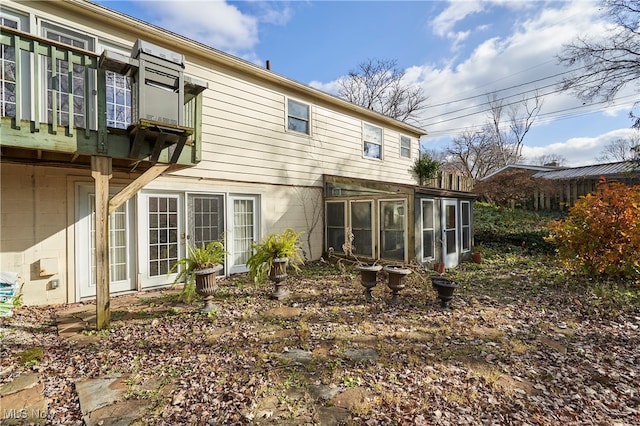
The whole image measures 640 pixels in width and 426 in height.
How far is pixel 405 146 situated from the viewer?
11.8 m

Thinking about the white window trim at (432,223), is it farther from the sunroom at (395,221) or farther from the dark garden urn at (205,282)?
→ the dark garden urn at (205,282)

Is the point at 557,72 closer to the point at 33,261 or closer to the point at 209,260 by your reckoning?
the point at 209,260

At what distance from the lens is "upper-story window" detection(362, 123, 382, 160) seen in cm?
1025

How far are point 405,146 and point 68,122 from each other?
417 inches

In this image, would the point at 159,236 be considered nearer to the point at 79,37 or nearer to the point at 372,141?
the point at 79,37

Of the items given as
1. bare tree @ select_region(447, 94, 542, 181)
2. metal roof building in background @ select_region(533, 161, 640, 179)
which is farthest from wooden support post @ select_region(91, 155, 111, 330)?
bare tree @ select_region(447, 94, 542, 181)

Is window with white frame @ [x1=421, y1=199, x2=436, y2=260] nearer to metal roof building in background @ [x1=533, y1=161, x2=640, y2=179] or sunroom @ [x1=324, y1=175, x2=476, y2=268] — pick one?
sunroom @ [x1=324, y1=175, x2=476, y2=268]

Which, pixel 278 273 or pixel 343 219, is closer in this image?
pixel 278 273

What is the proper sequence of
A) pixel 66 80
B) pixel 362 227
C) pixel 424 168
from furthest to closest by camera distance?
pixel 424 168 → pixel 362 227 → pixel 66 80

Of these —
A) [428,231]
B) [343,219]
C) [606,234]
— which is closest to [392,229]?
[428,231]

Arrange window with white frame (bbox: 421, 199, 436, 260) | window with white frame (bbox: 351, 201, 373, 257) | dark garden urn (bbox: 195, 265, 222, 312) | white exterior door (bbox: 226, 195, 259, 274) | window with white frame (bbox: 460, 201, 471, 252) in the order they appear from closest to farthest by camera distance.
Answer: dark garden urn (bbox: 195, 265, 222, 312)
white exterior door (bbox: 226, 195, 259, 274)
window with white frame (bbox: 421, 199, 436, 260)
window with white frame (bbox: 351, 201, 373, 257)
window with white frame (bbox: 460, 201, 471, 252)

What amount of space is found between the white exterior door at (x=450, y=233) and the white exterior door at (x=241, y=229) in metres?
5.24

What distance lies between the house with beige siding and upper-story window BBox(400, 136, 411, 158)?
6.38 feet

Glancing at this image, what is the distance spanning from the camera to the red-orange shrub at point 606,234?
5812mm
